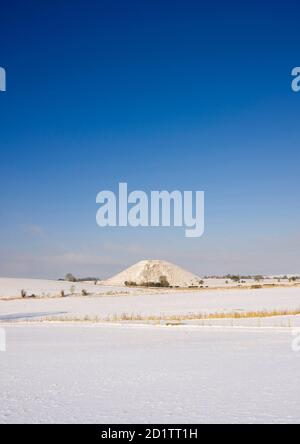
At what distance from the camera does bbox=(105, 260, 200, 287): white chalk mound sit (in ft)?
398

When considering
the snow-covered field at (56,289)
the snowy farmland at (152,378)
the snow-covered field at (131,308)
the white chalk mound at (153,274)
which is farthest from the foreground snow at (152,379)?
the white chalk mound at (153,274)

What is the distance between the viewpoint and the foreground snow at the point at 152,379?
6734mm

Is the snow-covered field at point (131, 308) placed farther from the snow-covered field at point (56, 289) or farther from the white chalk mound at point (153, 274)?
the white chalk mound at point (153, 274)

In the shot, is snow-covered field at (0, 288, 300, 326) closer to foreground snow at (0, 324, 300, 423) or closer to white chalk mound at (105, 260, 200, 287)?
foreground snow at (0, 324, 300, 423)

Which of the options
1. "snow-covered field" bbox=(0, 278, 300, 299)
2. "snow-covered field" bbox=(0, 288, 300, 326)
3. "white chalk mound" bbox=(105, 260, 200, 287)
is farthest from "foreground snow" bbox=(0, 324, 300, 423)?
"white chalk mound" bbox=(105, 260, 200, 287)

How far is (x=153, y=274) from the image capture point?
125750 millimetres

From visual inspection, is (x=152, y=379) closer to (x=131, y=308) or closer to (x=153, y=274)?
(x=131, y=308)

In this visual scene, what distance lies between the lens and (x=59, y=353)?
12797 millimetres

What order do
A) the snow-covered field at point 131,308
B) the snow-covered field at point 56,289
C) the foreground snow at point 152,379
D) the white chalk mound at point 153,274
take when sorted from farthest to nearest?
the white chalk mound at point 153,274 < the snow-covered field at point 56,289 < the snow-covered field at point 131,308 < the foreground snow at point 152,379

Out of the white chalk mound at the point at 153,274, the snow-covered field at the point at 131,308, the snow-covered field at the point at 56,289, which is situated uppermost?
the white chalk mound at the point at 153,274

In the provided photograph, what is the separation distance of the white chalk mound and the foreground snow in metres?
105

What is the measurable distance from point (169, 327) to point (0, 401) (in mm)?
12111

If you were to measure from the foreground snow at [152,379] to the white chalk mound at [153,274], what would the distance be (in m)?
105

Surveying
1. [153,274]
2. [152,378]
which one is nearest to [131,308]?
[152,378]
